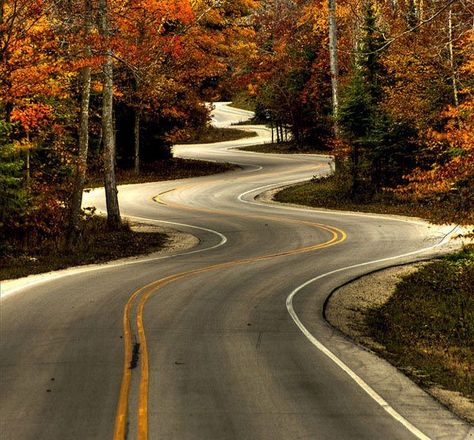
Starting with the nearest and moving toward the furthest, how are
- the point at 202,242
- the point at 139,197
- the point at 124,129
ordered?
the point at 202,242, the point at 139,197, the point at 124,129

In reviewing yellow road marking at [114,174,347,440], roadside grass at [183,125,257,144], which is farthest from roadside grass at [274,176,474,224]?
roadside grass at [183,125,257,144]

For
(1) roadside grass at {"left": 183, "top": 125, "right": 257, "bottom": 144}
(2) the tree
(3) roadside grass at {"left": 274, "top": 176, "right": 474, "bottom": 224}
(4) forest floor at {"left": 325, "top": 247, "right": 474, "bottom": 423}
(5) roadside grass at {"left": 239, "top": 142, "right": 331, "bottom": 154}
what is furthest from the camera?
(1) roadside grass at {"left": 183, "top": 125, "right": 257, "bottom": 144}

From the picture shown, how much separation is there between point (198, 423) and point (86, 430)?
1457 millimetres

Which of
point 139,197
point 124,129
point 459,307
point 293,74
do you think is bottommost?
point 459,307

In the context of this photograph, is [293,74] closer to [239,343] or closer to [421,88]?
[421,88]

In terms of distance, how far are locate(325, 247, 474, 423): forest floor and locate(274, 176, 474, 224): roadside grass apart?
10.2m

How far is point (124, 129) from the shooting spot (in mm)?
47750

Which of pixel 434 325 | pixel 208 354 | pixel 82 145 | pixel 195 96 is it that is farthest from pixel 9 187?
pixel 195 96

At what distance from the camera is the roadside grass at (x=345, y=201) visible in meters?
32.6

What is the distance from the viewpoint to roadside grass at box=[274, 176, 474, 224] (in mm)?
32562

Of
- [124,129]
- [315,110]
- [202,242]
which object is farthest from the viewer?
[315,110]

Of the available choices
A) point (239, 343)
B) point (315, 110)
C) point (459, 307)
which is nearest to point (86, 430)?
point (239, 343)

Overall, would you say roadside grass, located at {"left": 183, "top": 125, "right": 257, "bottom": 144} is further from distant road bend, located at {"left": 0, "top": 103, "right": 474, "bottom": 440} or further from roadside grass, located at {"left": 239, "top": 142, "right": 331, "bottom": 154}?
distant road bend, located at {"left": 0, "top": 103, "right": 474, "bottom": 440}

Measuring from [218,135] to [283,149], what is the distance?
15.0 meters
